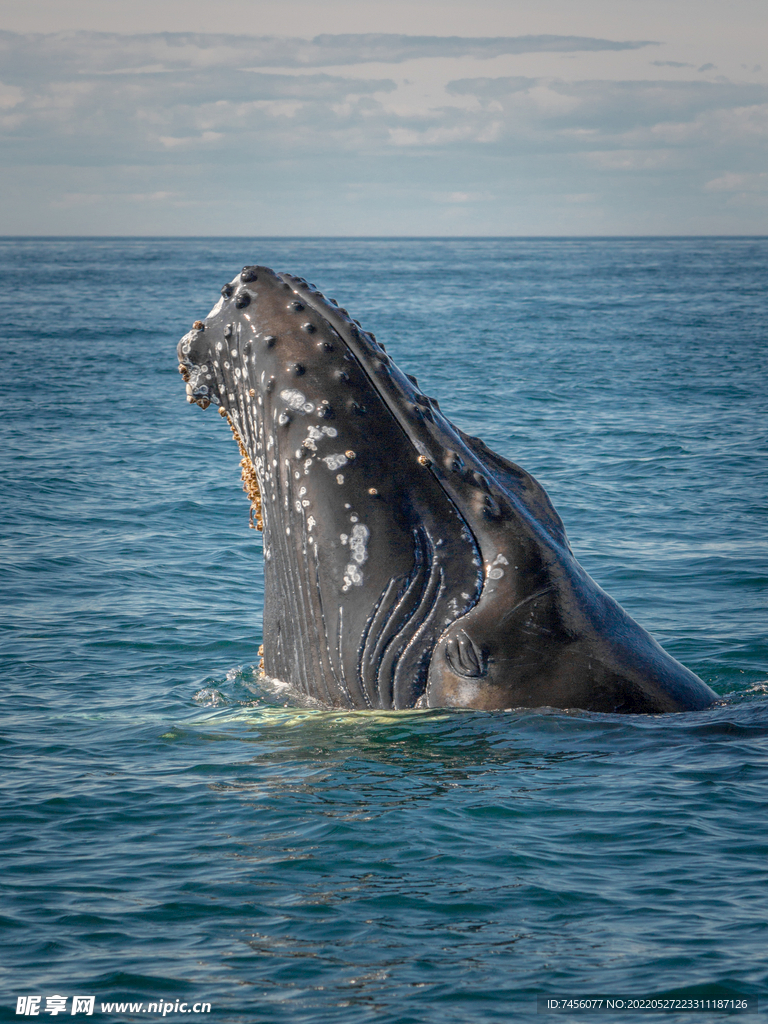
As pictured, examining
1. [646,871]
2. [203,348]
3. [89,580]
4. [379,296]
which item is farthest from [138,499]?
[379,296]

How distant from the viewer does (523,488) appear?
646 centimetres

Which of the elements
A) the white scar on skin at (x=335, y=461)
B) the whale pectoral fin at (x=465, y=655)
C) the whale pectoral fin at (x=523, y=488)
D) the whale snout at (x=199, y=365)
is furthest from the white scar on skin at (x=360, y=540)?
the whale snout at (x=199, y=365)

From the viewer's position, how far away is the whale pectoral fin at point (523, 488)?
20.7 ft

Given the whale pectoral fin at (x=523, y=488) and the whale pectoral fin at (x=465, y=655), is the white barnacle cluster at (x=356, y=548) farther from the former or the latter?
the whale pectoral fin at (x=523, y=488)

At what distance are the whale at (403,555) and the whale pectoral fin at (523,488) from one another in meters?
0.02

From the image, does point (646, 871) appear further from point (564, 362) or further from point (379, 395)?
point (564, 362)

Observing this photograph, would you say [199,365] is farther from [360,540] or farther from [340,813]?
[340,813]

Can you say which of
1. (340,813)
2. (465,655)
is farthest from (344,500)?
(340,813)

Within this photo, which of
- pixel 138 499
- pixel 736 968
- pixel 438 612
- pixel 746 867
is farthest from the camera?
pixel 138 499

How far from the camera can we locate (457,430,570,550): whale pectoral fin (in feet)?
20.7

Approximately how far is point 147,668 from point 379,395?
451 cm

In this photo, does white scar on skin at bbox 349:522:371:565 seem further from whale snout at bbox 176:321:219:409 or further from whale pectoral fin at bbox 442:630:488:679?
whale snout at bbox 176:321:219:409

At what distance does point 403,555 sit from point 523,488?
0.85 meters

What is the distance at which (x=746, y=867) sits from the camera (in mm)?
5320
